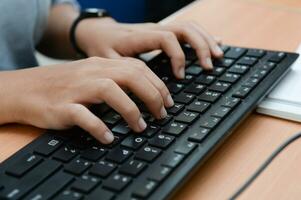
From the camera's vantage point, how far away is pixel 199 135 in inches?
Result: 19.0

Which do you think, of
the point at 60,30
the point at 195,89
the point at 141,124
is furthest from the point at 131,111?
the point at 60,30

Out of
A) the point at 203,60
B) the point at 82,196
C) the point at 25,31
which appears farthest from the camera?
the point at 25,31

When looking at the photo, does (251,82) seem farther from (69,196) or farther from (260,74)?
(69,196)

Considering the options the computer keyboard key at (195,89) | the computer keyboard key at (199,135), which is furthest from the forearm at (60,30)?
the computer keyboard key at (199,135)

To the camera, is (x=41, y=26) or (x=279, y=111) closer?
(x=279, y=111)

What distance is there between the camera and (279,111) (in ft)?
1.83

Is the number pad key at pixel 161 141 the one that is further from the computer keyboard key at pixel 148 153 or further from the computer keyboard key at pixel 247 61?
the computer keyboard key at pixel 247 61

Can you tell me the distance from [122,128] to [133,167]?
0.08 m

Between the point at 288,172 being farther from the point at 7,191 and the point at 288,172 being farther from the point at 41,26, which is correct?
the point at 41,26

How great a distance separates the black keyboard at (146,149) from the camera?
416 millimetres

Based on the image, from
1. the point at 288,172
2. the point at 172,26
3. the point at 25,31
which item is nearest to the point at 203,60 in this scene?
the point at 172,26

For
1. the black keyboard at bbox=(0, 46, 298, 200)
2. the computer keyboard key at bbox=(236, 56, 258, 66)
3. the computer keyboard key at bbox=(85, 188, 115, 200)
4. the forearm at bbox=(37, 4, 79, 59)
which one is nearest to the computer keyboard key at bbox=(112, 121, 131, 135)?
the black keyboard at bbox=(0, 46, 298, 200)

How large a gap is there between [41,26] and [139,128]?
Result: 541 millimetres

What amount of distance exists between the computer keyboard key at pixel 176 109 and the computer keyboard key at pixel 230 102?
0.17 feet
